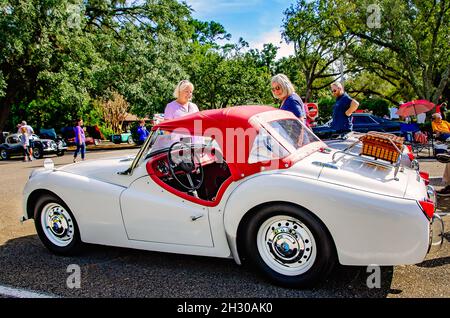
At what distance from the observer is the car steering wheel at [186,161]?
12.4 ft

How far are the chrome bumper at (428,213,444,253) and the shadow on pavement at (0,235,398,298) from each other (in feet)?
1.61

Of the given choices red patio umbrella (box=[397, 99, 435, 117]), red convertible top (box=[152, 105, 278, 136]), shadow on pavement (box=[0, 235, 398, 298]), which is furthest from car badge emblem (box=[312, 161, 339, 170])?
red patio umbrella (box=[397, 99, 435, 117])

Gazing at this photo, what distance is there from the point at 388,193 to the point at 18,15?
20.3 m

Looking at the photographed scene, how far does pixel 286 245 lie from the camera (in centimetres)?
311

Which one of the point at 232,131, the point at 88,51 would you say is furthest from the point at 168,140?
the point at 88,51

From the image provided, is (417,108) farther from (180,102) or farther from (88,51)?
(88,51)

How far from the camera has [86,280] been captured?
346cm

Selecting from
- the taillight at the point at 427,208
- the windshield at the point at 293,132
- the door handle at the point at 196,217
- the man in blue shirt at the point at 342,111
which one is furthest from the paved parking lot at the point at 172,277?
the man in blue shirt at the point at 342,111

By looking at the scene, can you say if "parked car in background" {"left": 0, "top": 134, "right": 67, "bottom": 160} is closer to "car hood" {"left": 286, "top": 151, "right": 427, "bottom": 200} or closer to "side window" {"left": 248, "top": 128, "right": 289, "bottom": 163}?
"side window" {"left": 248, "top": 128, "right": 289, "bottom": 163}

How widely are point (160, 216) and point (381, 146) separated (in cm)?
224

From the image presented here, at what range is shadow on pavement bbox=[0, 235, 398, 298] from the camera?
3125mm
